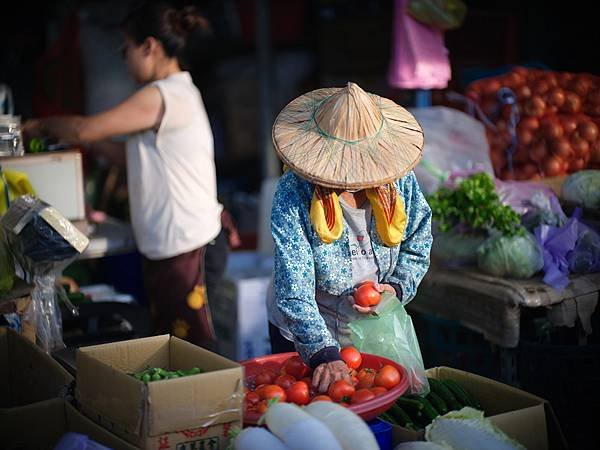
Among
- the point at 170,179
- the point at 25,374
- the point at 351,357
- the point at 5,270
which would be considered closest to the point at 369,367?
the point at 351,357

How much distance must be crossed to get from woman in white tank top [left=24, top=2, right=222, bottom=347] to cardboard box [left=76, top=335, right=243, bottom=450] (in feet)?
6.87

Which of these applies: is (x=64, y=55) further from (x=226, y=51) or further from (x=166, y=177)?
(x=166, y=177)

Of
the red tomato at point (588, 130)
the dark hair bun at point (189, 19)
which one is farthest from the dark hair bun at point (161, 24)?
the red tomato at point (588, 130)

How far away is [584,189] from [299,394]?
2.66 meters

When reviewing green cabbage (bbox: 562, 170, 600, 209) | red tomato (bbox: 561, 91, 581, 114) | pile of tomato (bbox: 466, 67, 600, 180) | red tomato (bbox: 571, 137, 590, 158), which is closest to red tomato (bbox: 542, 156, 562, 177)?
pile of tomato (bbox: 466, 67, 600, 180)

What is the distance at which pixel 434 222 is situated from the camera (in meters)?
4.70

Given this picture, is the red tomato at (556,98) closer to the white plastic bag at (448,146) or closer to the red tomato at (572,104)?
the red tomato at (572,104)

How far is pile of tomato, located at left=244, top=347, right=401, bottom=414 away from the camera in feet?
8.50

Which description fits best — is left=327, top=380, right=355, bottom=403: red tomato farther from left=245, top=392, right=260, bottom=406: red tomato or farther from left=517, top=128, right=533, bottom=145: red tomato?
left=517, top=128, right=533, bottom=145: red tomato

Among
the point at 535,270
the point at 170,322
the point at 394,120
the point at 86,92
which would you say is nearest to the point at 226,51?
the point at 86,92

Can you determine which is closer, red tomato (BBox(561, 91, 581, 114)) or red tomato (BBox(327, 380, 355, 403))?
red tomato (BBox(327, 380, 355, 403))

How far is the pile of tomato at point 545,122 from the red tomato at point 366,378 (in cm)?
266

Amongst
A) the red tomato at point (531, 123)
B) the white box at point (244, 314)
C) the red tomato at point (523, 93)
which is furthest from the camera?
the white box at point (244, 314)

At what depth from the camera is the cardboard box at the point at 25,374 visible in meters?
3.01
